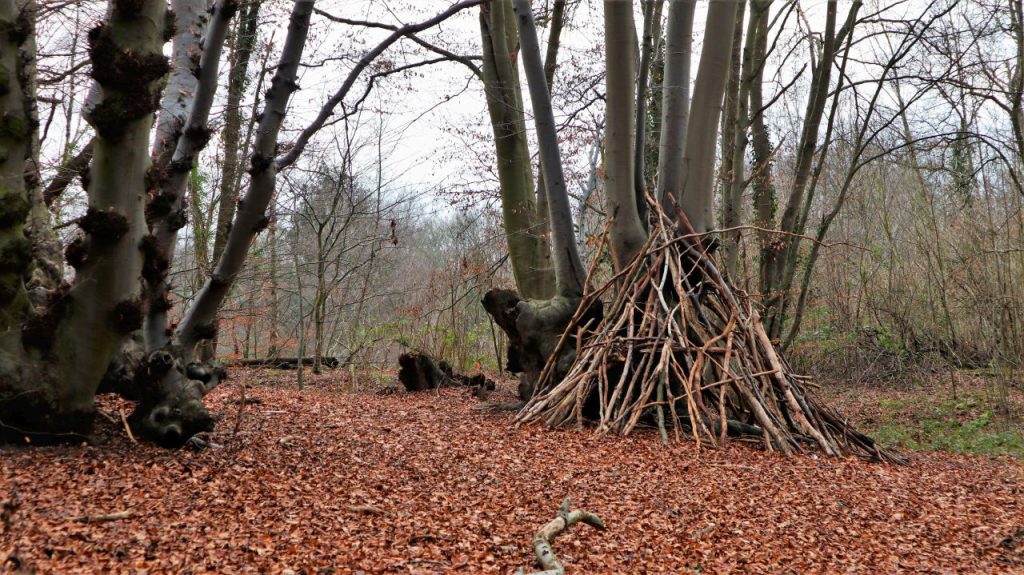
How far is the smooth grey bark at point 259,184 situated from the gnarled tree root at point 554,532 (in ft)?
7.12

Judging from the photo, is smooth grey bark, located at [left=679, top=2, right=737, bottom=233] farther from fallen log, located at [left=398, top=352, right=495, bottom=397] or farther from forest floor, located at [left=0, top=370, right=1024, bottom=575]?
fallen log, located at [left=398, top=352, right=495, bottom=397]

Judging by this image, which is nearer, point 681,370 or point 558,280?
point 681,370

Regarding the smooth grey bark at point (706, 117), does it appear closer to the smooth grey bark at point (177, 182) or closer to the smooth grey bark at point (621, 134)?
the smooth grey bark at point (621, 134)

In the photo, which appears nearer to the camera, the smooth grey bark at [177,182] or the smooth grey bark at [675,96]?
the smooth grey bark at [177,182]

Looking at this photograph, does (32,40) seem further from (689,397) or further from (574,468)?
(689,397)

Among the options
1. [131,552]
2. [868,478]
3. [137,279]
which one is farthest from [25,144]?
[868,478]

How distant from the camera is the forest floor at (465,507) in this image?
7.62 ft

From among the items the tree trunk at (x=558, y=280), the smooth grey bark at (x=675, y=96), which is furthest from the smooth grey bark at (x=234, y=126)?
the smooth grey bark at (x=675, y=96)

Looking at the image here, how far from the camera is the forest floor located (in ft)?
7.62

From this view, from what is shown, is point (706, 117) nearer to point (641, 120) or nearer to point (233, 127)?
point (641, 120)

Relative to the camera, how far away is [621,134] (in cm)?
563

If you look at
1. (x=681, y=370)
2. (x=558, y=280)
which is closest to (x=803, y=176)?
(x=558, y=280)

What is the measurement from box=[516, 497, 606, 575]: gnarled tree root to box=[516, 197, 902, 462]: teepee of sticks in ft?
6.05

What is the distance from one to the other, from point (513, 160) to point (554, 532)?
5.60 metres
